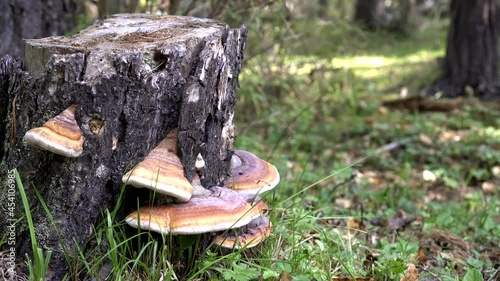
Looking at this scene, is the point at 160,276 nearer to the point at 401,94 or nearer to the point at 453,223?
the point at 453,223

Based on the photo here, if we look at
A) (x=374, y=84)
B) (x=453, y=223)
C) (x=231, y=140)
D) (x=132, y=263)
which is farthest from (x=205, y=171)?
(x=374, y=84)

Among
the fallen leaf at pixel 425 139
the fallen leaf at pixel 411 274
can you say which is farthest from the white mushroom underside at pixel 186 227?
the fallen leaf at pixel 425 139

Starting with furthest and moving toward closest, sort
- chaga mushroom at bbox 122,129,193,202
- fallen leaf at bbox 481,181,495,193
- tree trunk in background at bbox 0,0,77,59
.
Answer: fallen leaf at bbox 481,181,495,193, tree trunk in background at bbox 0,0,77,59, chaga mushroom at bbox 122,129,193,202

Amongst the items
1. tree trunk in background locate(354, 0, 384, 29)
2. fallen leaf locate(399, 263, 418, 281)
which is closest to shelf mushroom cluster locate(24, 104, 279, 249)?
fallen leaf locate(399, 263, 418, 281)

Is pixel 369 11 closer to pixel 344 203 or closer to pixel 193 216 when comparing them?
pixel 344 203

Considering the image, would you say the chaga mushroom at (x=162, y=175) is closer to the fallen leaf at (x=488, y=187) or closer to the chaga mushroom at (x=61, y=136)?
the chaga mushroom at (x=61, y=136)

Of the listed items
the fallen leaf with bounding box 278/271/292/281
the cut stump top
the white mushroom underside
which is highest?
the cut stump top

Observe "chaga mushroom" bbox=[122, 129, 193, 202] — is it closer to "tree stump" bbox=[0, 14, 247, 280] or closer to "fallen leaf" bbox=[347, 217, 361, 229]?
"tree stump" bbox=[0, 14, 247, 280]
